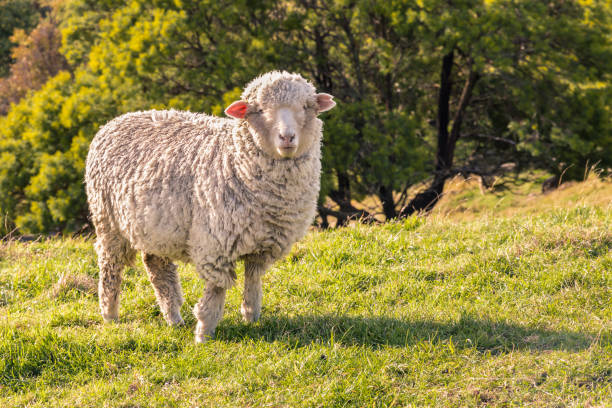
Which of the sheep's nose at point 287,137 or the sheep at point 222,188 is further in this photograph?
the sheep at point 222,188

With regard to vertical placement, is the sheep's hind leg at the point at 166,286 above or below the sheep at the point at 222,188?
below

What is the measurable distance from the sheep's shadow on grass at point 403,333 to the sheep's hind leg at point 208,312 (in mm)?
104

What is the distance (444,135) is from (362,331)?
437 inches

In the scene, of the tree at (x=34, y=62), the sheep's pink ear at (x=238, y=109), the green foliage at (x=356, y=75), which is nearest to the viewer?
the sheep's pink ear at (x=238, y=109)

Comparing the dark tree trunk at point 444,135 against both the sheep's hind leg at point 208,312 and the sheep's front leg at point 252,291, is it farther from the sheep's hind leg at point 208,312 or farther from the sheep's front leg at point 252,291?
the sheep's hind leg at point 208,312

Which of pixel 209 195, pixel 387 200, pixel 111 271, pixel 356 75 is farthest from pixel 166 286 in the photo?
pixel 356 75

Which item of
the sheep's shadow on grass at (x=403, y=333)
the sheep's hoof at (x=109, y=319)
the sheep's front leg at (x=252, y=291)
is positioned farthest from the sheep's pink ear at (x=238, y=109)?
the sheep's hoof at (x=109, y=319)

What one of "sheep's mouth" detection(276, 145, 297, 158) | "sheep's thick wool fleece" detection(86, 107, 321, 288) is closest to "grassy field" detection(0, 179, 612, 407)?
"sheep's thick wool fleece" detection(86, 107, 321, 288)

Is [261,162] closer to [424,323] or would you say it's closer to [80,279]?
[424,323]

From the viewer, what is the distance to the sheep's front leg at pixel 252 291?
4367 mm

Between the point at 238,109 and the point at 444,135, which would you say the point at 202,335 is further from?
the point at 444,135

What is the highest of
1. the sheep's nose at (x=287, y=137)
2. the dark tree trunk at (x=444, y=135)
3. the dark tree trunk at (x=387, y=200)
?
the sheep's nose at (x=287, y=137)

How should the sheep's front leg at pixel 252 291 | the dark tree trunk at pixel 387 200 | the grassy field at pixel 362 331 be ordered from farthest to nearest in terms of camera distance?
the dark tree trunk at pixel 387 200
the sheep's front leg at pixel 252 291
the grassy field at pixel 362 331

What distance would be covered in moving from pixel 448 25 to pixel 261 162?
8756 millimetres
